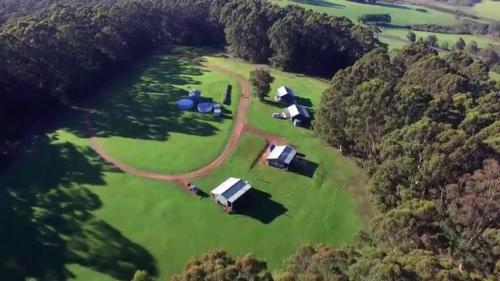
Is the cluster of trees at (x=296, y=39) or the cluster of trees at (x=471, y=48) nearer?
the cluster of trees at (x=296, y=39)

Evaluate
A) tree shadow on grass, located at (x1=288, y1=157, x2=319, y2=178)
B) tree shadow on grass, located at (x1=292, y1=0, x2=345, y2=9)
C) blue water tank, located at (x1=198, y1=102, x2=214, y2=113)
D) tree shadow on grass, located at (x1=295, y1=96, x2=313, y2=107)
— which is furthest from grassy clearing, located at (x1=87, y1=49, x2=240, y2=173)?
tree shadow on grass, located at (x1=292, y1=0, x2=345, y2=9)

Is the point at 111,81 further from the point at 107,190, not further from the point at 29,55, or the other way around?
the point at 107,190

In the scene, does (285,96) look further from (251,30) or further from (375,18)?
(375,18)

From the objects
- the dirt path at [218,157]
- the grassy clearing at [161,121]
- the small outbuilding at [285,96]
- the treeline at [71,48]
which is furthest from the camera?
the small outbuilding at [285,96]

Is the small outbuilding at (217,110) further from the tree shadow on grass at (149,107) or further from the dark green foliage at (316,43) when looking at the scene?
the dark green foliage at (316,43)

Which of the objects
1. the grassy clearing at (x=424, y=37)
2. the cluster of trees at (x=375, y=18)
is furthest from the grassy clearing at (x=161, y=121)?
the cluster of trees at (x=375, y=18)

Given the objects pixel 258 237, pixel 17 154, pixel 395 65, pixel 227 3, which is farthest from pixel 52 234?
pixel 227 3
